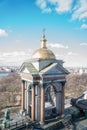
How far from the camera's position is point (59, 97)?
16781 mm

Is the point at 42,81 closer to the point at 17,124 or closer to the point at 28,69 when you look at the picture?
the point at 28,69

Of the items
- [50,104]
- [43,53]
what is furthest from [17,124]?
[43,53]

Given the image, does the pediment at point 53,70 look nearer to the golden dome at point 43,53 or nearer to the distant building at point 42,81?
the distant building at point 42,81

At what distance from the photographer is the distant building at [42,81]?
15.2m

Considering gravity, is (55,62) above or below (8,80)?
above

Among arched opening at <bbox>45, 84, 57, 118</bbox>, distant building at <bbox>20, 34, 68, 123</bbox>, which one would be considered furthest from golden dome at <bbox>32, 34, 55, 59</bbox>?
arched opening at <bbox>45, 84, 57, 118</bbox>

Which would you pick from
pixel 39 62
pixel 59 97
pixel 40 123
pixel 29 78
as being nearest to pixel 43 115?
pixel 40 123

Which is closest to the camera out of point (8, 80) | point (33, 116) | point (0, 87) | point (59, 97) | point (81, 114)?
point (33, 116)

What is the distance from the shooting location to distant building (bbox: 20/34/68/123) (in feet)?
49.8

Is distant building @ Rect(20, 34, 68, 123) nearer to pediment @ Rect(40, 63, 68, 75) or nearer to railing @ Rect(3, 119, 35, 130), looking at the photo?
pediment @ Rect(40, 63, 68, 75)

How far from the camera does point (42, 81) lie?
49.2 feet

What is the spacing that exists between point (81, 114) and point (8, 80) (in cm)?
5035

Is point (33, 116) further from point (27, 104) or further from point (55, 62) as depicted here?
point (55, 62)

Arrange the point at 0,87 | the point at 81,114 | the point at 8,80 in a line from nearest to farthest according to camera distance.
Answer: the point at 81,114 → the point at 0,87 → the point at 8,80
